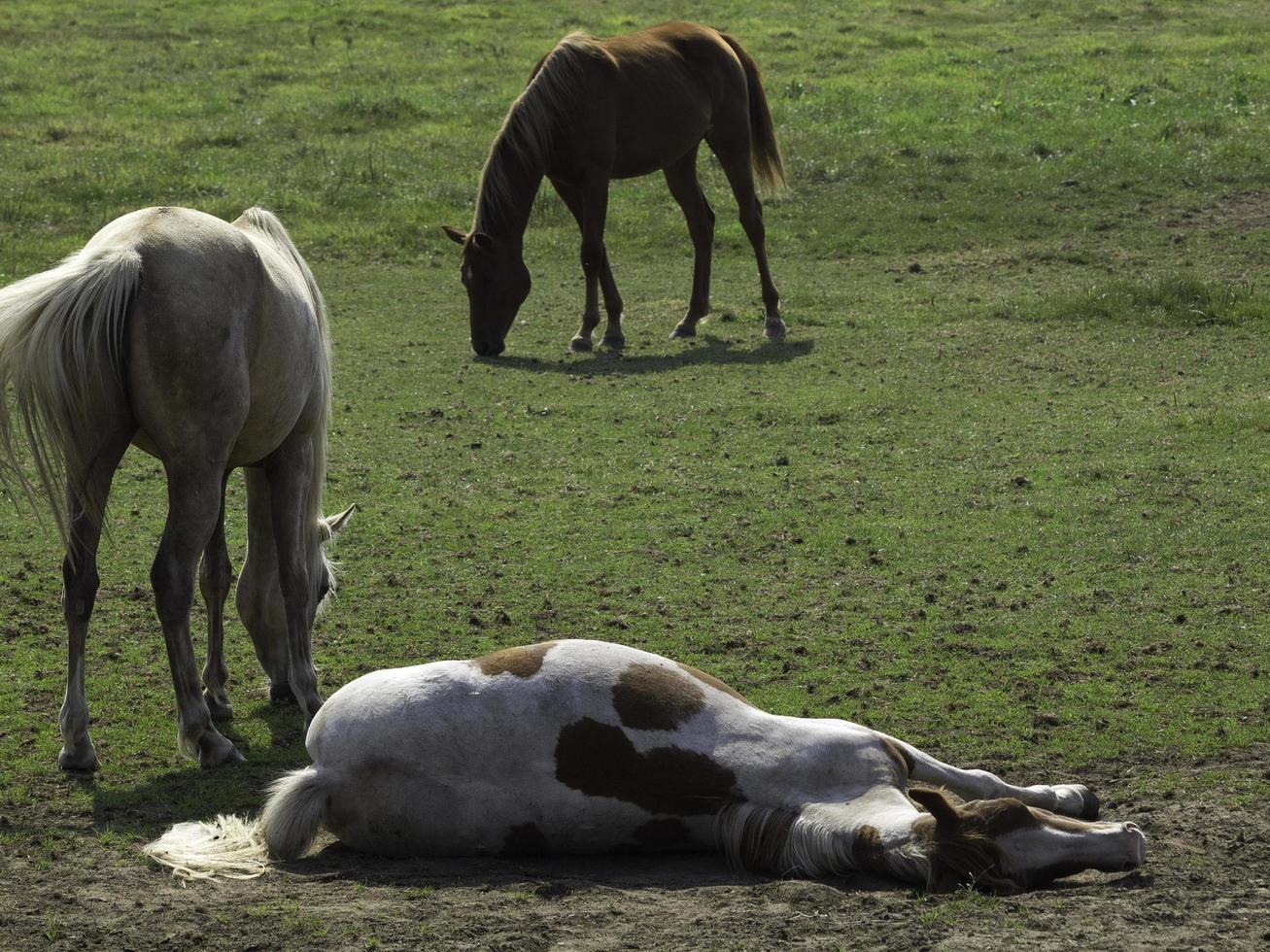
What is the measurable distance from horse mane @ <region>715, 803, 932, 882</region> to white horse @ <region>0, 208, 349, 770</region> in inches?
79.3

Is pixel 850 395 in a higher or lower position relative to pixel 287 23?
lower

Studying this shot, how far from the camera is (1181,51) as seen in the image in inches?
980

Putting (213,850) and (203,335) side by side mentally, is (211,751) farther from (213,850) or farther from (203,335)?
(203,335)

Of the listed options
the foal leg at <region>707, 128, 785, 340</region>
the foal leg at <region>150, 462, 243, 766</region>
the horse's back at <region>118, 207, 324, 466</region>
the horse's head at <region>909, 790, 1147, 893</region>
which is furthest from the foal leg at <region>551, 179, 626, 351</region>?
the horse's head at <region>909, 790, 1147, 893</region>

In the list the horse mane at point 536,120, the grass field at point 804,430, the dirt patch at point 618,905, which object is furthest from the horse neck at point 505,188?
the dirt patch at point 618,905

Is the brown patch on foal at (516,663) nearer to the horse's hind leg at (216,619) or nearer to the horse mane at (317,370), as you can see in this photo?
the horse mane at (317,370)

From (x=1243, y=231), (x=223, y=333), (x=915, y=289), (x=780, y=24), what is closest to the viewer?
(x=223, y=333)

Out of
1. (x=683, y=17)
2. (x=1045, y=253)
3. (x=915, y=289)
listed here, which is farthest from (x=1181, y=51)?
(x=915, y=289)

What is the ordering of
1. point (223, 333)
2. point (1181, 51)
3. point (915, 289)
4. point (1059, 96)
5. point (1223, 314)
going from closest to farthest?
point (223, 333) < point (1223, 314) < point (915, 289) < point (1059, 96) < point (1181, 51)

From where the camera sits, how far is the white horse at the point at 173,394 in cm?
471

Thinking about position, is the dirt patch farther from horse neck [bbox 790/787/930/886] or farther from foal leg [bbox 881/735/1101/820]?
foal leg [bbox 881/735/1101/820]

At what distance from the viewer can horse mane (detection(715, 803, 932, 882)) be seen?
3.87 m

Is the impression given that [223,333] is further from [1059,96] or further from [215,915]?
[1059,96]

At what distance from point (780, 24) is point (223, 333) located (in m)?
25.6
